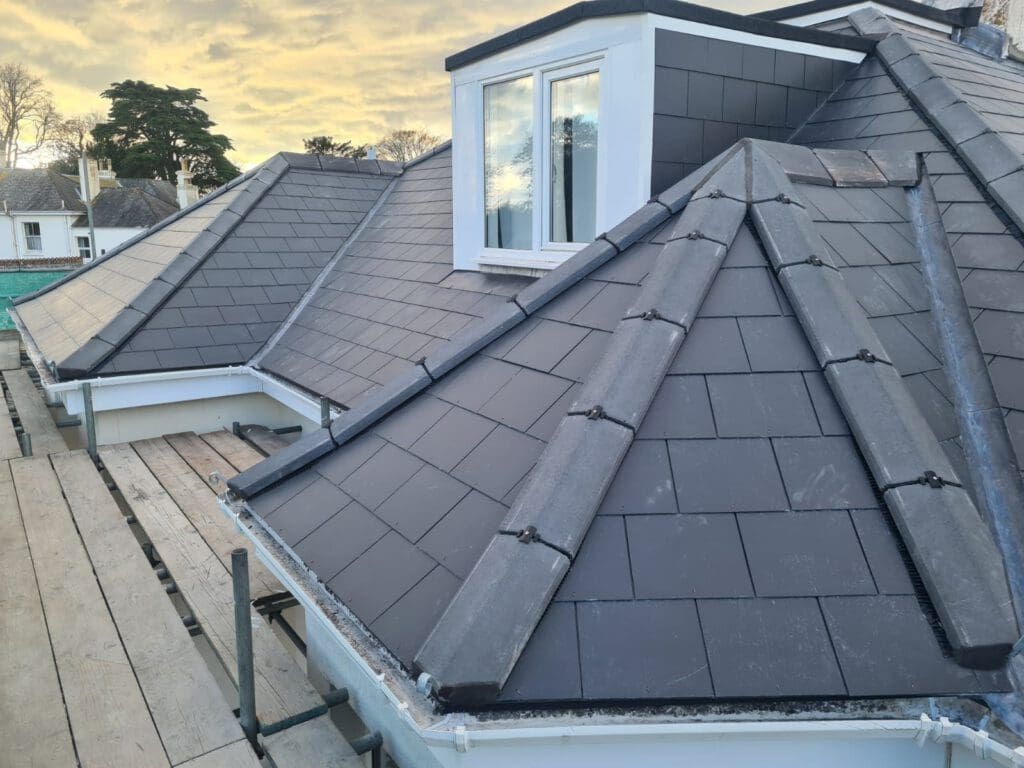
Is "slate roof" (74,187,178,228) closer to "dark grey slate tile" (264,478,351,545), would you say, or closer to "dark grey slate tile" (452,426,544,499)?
"dark grey slate tile" (264,478,351,545)

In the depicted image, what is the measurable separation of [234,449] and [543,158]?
438 centimetres

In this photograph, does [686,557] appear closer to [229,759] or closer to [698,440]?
[698,440]

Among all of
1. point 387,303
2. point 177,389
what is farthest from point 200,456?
point 387,303

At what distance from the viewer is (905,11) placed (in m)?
7.42

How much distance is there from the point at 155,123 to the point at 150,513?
166ft

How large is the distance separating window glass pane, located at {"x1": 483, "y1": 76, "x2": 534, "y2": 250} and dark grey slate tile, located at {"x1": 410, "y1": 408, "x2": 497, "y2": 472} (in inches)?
120

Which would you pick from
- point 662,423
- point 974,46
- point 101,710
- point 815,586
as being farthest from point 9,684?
point 974,46

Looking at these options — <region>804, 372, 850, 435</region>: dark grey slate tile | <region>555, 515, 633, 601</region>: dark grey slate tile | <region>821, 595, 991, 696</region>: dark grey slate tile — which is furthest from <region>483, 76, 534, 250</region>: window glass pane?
<region>821, 595, 991, 696</region>: dark grey slate tile

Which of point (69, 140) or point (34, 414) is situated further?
point (69, 140)

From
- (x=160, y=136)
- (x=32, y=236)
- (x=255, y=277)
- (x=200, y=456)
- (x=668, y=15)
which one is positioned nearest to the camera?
(x=668, y=15)

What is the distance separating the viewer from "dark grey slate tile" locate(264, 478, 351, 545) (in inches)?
120

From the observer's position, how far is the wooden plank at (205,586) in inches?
132

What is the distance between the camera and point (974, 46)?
7906mm

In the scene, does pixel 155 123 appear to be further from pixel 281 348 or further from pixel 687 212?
pixel 687 212
